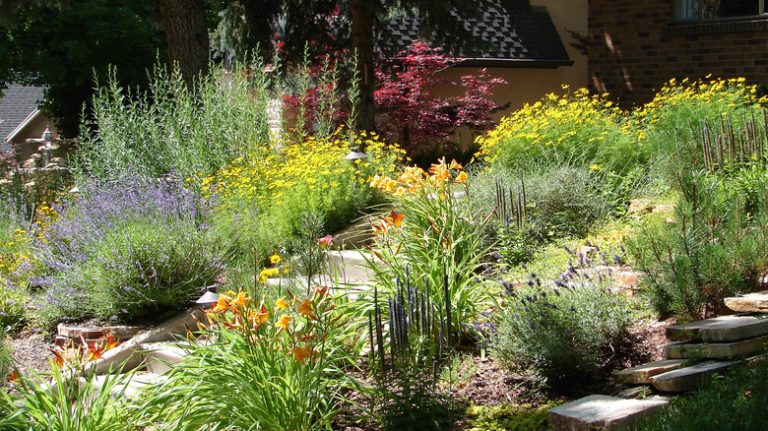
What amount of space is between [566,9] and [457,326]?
12303mm

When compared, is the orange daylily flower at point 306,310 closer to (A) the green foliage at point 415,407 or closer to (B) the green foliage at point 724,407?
(A) the green foliage at point 415,407

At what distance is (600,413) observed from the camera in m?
4.57

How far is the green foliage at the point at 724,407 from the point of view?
408 centimetres

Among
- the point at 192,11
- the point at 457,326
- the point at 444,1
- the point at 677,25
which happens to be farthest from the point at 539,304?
the point at 677,25

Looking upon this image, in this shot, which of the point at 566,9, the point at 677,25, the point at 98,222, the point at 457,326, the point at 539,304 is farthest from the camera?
the point at 566,9

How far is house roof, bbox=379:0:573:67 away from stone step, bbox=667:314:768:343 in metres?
10.5

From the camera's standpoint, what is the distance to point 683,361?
5.08 m

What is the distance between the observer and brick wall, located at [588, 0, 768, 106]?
46.0ft

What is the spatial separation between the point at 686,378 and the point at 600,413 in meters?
0.57

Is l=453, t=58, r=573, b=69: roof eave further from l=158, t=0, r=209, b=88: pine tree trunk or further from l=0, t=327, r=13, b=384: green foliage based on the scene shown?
l=0, t=327, r=13, b=384: green foliage

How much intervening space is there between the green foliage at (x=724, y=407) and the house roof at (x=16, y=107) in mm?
36516

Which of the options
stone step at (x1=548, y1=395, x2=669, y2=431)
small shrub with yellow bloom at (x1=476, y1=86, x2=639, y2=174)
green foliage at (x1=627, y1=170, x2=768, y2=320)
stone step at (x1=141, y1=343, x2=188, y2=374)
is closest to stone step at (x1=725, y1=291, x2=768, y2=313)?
green foliage at (x1=627, y1=170, x2=768, y2=320)

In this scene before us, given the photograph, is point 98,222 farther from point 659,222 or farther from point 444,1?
point 444,1

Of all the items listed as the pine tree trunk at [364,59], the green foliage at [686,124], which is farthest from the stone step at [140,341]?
the pine tree trunk at [364,59]
